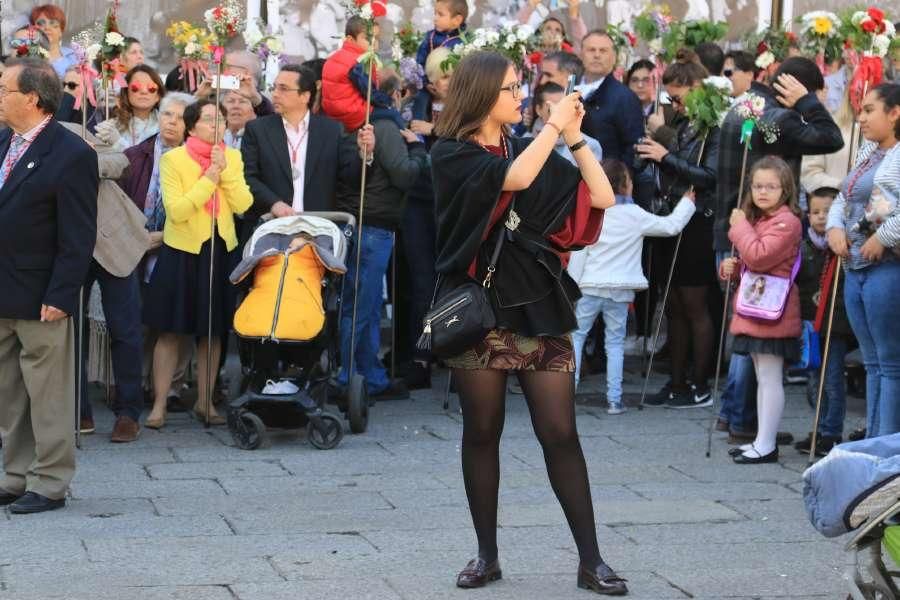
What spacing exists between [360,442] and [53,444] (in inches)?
87.7

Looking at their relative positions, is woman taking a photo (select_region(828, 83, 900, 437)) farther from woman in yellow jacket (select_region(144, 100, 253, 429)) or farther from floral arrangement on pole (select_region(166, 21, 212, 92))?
floral arrangement on pole (select_region(166, 21, 212, 92))

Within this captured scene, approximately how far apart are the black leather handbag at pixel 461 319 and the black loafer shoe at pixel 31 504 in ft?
7.81

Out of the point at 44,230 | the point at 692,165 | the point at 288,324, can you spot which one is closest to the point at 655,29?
the point at 692,165

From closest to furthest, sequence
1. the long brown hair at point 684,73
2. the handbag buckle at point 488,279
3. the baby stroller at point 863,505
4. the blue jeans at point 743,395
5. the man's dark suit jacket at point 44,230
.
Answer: the baby stroller at point 863,505, the handbag buckle at point 488,279, the man's dark suit jacket at point 44,230, the blue jeans at point 743,395, the long brown hair at point 684,73

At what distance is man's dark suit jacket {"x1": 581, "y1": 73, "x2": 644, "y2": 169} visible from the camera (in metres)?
10.6

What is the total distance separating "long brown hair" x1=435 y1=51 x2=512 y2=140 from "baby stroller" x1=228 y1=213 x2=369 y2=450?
9.93 ft

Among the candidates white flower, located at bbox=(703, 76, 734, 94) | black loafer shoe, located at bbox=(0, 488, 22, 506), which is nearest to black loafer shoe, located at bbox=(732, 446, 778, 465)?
white flower, located at bbox=(703, 76, 734, 94)

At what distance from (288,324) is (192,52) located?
2.72 metres

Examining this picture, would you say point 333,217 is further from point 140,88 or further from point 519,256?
point 519,256

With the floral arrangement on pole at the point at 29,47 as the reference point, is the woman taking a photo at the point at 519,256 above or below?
below

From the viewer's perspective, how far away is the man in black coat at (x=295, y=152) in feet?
31.6

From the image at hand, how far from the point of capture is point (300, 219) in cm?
902

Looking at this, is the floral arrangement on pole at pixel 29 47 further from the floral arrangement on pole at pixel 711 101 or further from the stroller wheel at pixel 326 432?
the floral arrangement on pole at pixel 711 101

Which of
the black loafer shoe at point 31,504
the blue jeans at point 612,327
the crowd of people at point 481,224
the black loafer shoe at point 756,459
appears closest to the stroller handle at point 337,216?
the crowd of people at point 481,224
